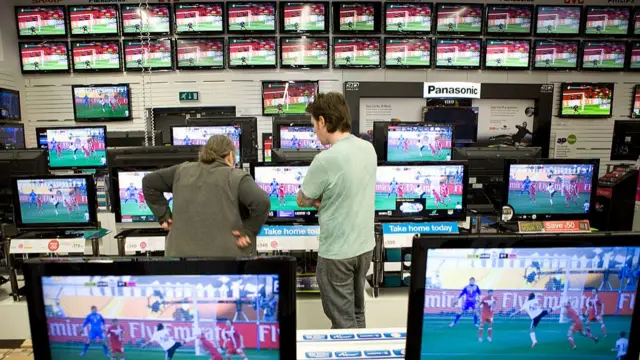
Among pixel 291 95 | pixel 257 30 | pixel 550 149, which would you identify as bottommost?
pixel 550 149

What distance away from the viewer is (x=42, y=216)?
127 inches

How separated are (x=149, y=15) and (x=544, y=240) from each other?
787 cm

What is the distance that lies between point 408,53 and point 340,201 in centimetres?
608

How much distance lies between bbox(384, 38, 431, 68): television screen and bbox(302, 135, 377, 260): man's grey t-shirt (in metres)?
5.72

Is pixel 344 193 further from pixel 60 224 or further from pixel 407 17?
pixel 407 17

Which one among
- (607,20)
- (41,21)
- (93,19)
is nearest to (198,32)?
(93,19)

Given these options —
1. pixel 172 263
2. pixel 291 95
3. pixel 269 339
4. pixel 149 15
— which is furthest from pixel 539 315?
pixel 149 15

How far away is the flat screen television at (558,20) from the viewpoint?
7703mm

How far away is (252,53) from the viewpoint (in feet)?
24.8

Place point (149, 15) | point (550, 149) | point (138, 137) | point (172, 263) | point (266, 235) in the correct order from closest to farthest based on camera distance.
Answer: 1. point (172, 263)
2. point (266, 235)
3. point (138, 137)
4. point (149, 15)
5. point (550, 149)

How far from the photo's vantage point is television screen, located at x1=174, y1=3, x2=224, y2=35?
7.37m

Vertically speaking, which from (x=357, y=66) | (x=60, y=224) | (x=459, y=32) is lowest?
(x=60, y=224)

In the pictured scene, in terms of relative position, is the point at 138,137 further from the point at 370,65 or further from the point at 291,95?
the point at 370,65

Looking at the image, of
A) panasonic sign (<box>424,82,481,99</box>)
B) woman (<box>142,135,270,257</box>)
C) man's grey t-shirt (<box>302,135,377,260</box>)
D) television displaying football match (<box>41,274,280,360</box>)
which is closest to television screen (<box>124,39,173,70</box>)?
panasonic sign (<box>424,82,481,99</box>)
